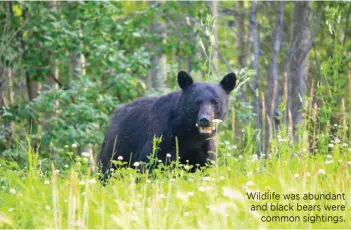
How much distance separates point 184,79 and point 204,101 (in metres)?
0.46

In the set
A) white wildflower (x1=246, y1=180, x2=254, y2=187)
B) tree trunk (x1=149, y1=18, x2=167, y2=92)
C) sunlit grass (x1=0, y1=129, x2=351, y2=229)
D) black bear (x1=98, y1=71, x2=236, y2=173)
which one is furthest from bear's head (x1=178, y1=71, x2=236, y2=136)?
tree trunk (x1=149, y1=18, x2=167, y2=92)

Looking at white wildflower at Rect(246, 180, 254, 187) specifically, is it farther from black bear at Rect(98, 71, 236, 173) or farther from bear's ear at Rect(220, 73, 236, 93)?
bear's ear at Rect(220, 73, 236, 93)

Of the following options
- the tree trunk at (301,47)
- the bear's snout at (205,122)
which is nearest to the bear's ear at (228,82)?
the bear's snout at (205,122)

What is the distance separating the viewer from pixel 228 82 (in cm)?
924

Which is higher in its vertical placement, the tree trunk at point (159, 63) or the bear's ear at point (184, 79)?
the tree trunk at point (159, 63)

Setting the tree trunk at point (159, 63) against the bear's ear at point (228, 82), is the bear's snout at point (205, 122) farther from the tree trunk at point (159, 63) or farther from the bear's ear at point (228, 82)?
the tree trunk at point (159, 63)

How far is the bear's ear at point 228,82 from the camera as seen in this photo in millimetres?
9164

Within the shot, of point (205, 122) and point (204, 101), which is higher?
point (204, 101)

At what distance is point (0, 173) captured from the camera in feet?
22.9

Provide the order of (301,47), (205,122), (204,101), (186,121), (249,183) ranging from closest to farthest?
(249,183)
(205,122)
(204,101)
(186,121)
(301,47)

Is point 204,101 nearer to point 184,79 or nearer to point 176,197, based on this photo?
point 184,79

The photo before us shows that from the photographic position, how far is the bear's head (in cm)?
859

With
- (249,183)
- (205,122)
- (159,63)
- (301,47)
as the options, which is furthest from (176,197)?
(301,47)

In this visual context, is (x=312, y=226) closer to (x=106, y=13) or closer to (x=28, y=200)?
(x=28, y=200)
